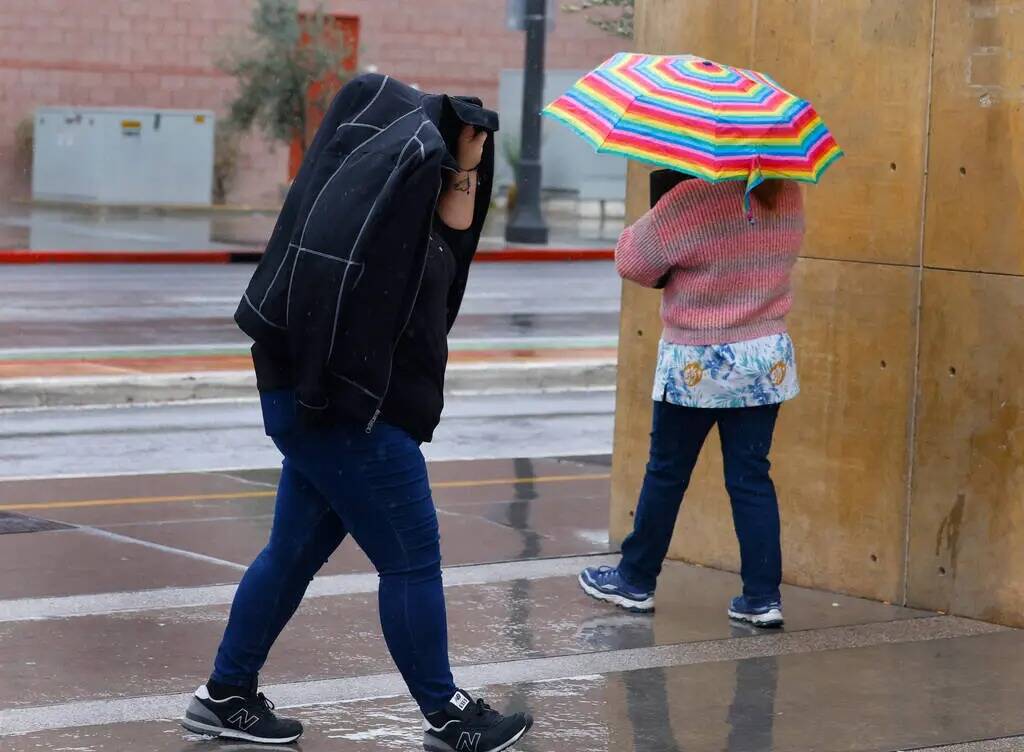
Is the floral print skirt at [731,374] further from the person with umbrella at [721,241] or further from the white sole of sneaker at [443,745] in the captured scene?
the white sole of sneaker at [443,745]

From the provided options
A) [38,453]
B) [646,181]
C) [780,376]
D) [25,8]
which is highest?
[25,8]

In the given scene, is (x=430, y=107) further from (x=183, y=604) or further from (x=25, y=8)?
(x=25, y=8)

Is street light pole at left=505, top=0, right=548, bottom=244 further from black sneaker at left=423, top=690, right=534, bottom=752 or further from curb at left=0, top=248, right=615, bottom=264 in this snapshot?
black sneaker at left=423, top=690, right=534, bottom=752

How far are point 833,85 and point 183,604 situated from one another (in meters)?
3.06

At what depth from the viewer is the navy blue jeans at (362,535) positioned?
4.82 metres

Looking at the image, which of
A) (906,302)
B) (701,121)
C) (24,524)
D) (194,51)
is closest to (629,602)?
(906,302)

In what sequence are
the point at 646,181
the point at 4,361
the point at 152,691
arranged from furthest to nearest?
the point at 4,361, the point at 646,181, the point at 152,691

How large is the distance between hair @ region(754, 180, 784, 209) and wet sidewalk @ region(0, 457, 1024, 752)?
4.90 ft

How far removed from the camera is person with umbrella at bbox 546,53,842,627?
20.3 feet

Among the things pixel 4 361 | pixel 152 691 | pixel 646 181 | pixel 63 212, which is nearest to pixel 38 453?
pixel 4 361

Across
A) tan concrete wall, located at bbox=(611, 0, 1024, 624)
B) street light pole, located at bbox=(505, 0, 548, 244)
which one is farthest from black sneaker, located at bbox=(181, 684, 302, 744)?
street light pole, located at bbox=(505, 0, 548, 244)

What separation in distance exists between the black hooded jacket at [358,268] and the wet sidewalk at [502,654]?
3.41 feet

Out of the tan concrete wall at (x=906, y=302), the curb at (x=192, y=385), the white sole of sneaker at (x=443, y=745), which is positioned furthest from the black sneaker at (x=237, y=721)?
the curb at (x=192, y=385)

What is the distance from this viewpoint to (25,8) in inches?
1390
